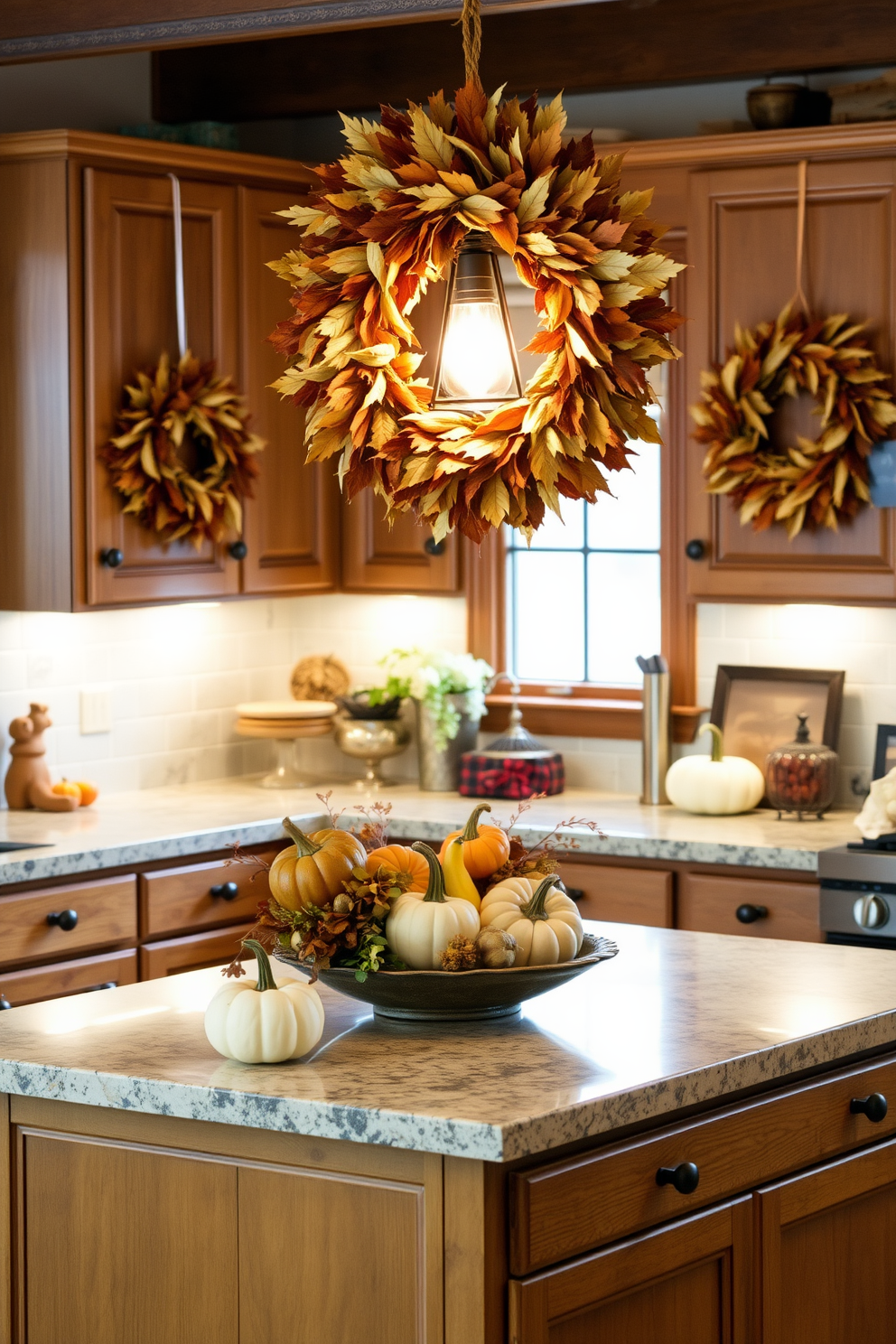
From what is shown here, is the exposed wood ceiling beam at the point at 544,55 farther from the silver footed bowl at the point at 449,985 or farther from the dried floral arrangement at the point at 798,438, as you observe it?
the silver footed bowl at the point at 449,985

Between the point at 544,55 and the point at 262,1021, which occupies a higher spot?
the point at 544,55

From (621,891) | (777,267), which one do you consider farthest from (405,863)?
(777,267)

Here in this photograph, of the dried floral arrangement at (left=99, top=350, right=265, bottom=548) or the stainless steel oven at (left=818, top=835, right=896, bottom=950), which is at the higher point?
the dried floral arrangement at (left=99, top=350, right=265, bottom=548)

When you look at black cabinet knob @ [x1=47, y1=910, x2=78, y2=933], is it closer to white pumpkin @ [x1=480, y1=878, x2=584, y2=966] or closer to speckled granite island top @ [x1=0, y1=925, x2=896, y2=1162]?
speckled granite island top @ [x1=0, y1=925, x2=896, y2=1162]

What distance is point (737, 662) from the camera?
4.89 meters

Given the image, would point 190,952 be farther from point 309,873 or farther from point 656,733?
point 309,873

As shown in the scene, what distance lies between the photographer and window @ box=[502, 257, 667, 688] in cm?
507

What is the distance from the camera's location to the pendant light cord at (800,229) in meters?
4.36

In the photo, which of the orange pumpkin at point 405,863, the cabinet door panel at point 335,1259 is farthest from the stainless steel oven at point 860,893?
the cabinet door panel at point 335,1259

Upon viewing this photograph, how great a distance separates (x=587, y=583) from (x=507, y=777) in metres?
0.65

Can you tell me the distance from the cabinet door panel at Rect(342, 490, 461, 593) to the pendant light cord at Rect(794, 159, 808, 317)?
119 centimetres

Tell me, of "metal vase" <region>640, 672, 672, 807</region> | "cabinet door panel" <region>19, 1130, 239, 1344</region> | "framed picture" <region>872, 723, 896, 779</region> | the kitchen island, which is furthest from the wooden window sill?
"cabinet door panel" <region>19, 1130, 239, 1344</region>

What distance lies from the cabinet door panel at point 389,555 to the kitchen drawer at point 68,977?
1413mm

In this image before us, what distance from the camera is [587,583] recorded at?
5191 mm
